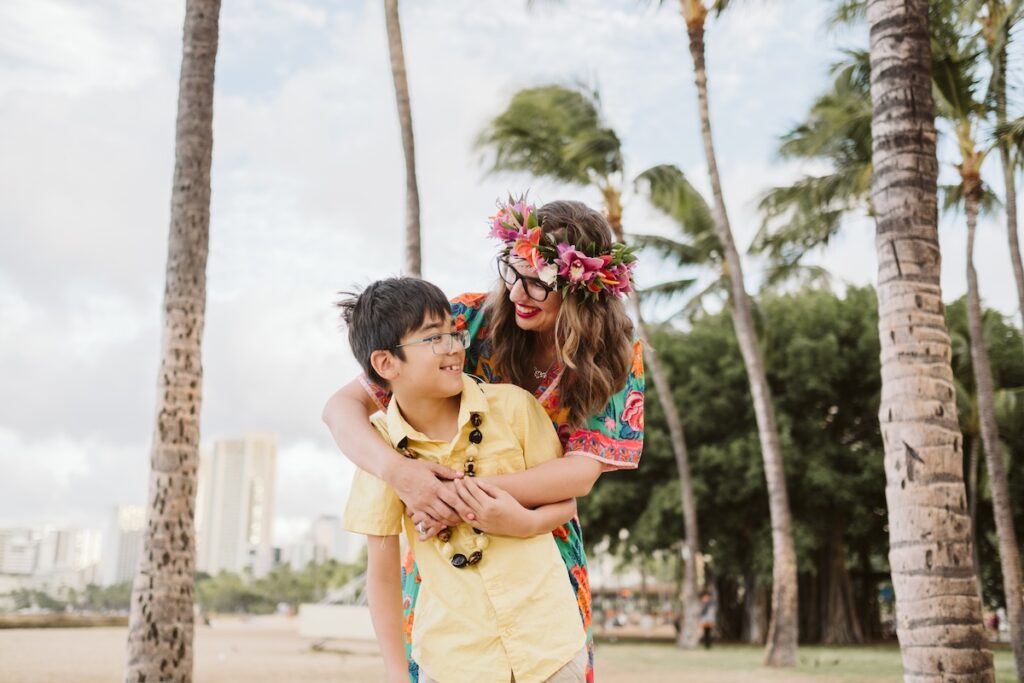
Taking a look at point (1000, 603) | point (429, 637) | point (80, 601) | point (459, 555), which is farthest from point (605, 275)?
point (80, 601)

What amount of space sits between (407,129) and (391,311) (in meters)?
9.46

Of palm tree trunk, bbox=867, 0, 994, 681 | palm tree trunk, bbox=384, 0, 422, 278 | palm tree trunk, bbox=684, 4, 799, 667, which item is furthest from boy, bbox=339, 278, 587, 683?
palm tree trunk, bbox=684, 4, 799, 667

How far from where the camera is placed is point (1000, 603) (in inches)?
1159

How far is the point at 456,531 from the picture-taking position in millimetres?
1955

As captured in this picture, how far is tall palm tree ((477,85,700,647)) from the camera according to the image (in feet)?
60.6

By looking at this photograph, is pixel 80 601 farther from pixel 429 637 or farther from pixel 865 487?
pixel 429 637

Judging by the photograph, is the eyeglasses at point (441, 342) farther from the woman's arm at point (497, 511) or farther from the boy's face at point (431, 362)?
the woman's arm at point (497, 511)

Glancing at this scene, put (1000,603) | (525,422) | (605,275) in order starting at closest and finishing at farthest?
(525,422)
(605,275)
(1000,603)

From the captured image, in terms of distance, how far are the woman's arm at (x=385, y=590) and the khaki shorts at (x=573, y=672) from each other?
147 mm

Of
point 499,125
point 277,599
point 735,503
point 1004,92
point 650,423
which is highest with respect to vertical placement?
point 499,125

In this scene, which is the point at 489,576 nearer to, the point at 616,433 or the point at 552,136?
the point at 616,433

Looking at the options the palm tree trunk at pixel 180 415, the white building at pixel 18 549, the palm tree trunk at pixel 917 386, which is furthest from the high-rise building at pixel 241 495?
the palm tree trunk at pixel 917 386

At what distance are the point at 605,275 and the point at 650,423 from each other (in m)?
21.3

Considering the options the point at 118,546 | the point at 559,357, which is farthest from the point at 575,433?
the point at 118,546
